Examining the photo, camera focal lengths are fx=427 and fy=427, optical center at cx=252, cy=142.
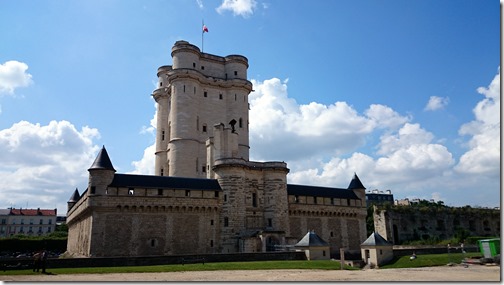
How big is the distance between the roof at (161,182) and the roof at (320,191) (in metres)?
8.79

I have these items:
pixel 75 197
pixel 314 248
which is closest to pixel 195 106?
pixel 75 197

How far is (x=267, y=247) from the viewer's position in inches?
1383

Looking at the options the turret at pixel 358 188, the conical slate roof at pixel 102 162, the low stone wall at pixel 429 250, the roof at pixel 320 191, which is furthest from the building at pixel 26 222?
the low stone wall at pixel 429 250

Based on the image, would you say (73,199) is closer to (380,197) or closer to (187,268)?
(187,268)

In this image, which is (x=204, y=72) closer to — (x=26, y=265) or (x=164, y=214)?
(x=164, y=214)

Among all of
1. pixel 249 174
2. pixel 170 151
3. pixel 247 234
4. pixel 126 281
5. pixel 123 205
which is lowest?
pixel 126 281

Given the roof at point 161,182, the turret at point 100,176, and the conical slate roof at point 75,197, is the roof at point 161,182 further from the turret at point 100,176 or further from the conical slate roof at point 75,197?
the conical slate roof at point 75,197

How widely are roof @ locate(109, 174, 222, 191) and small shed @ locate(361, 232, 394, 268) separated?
13.2 metres

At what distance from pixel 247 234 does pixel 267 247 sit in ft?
6.69

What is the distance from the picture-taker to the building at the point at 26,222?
3376 inches

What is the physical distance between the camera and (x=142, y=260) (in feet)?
79.6

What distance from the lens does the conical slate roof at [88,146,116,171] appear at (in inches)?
1303

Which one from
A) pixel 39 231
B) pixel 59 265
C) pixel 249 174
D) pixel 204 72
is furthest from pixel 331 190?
pixel 39 231

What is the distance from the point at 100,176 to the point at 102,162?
47.0 inches
